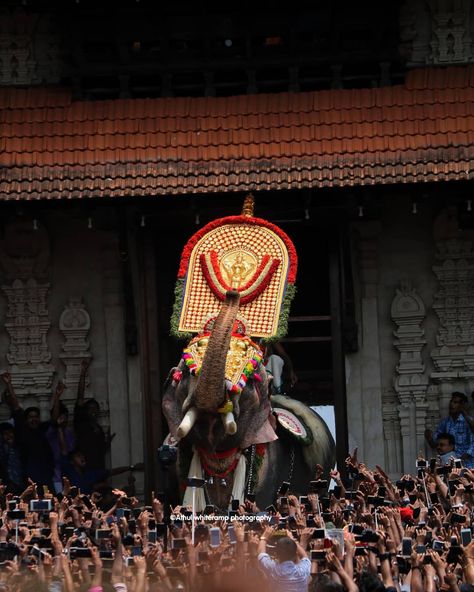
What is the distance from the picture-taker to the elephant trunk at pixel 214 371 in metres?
19.0

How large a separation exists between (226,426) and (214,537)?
2.95 meters

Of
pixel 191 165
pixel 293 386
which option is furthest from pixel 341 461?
pixel 191 165

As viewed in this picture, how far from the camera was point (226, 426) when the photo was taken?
1919cm

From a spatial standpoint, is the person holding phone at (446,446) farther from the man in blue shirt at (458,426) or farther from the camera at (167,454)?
the camera at (167,454)

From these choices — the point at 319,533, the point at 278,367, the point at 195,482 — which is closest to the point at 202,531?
the point at 195,482

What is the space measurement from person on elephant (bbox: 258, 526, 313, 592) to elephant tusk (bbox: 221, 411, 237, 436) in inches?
146

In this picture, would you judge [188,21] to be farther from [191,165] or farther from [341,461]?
[341,461]

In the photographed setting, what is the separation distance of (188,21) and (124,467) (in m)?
4.16

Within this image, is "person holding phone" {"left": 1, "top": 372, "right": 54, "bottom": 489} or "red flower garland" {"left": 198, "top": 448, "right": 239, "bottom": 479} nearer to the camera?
"red flower garland" {"left": 198, "top": 448, "right": 239, "bottom": 479}

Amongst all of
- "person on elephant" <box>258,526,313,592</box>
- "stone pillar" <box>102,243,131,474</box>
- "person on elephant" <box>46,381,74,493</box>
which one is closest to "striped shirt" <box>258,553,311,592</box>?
"person on elephant" <box>258,526,313,592</box>

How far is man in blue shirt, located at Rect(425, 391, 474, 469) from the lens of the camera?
22.5 m

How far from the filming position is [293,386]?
23.7 m

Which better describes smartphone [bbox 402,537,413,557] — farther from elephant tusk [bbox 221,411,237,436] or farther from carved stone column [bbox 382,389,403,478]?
carved stone column [bbox 382,389,403,478]

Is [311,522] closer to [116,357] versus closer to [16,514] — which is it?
[16,514]
